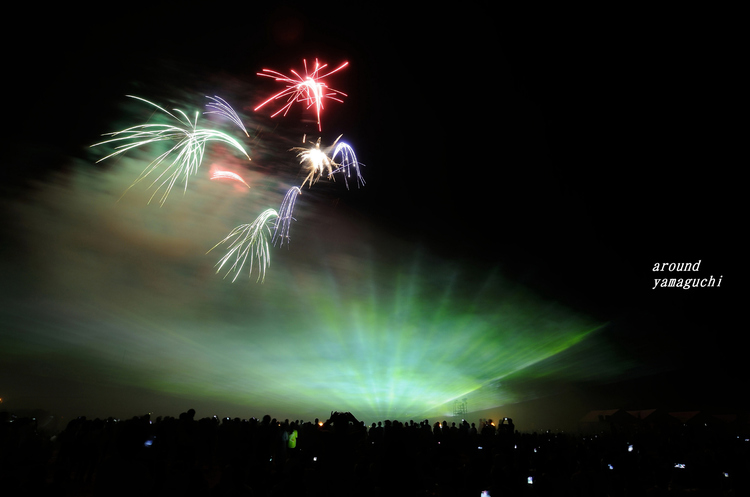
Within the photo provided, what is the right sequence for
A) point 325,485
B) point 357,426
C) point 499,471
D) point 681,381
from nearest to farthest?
point 499,471 → point 325,485 → point 357,426 → point 681,381

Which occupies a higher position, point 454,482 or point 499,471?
point 499,471

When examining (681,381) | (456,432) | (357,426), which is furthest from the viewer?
(681,381)

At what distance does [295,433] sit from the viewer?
15.7 m

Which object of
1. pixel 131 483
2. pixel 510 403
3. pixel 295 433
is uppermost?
pixel 510 403

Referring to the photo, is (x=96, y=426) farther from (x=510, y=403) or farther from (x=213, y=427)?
(x=510, y=403)

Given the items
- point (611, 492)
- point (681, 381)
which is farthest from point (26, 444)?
point (681, 381)

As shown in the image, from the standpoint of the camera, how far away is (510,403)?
8425cm

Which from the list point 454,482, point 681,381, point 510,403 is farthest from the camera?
point 510,403

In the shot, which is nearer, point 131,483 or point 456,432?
point 131,483

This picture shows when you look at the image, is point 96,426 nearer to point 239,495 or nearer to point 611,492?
point 239,495

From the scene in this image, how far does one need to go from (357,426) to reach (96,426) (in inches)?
413

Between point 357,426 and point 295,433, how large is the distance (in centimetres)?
909

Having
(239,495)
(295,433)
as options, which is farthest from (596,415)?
(239,495)

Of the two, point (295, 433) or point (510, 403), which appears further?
point (510, 403)
